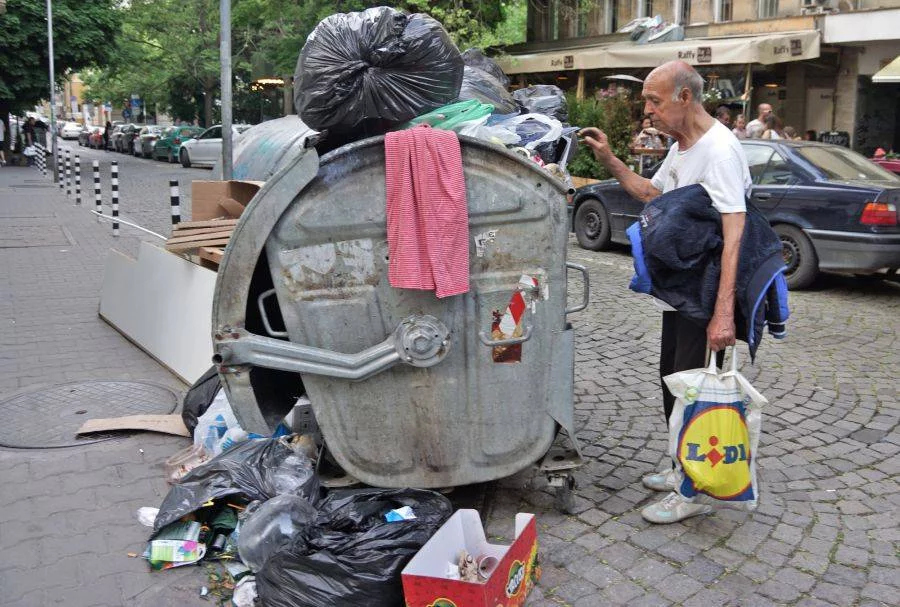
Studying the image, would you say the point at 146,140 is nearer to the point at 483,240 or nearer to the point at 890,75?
the point at 890,75

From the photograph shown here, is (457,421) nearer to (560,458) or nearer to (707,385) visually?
(560,458)

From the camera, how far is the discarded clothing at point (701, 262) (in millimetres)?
3391

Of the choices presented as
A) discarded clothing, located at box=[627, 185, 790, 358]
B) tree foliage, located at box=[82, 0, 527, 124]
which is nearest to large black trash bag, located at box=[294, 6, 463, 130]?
discarded clothing, located at box=[627, 185, 790, 358]

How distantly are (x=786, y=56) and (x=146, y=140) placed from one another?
27.3m

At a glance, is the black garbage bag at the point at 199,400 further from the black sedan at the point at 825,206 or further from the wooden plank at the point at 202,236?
the black sedan at the point at 825,206

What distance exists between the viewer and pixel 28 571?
3352 mm

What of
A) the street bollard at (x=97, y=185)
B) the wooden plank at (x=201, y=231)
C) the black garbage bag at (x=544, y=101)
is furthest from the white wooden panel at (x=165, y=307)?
the street bollard at (x=97, y=185)

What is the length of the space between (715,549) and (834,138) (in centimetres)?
1465

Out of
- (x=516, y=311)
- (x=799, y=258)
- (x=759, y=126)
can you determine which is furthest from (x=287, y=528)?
(x=759, y=126)

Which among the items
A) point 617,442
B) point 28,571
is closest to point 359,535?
point 28,571

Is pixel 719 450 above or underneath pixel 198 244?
underneath

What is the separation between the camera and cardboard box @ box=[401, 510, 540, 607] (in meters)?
2.73

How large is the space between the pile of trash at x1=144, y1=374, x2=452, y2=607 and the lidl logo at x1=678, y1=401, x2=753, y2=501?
3.25 ft

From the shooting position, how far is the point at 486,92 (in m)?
4.85
